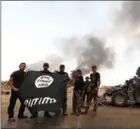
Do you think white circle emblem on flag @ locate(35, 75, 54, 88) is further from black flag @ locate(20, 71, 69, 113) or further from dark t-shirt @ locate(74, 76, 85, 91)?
dark t-shirt @ locate(74, 76, 85, 91)

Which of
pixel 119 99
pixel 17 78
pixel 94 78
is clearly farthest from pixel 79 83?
pixel 119 99

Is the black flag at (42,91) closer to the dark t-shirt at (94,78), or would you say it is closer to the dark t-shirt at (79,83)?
the dark t-shirt at (79,83)

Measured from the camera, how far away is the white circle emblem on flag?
9898mm

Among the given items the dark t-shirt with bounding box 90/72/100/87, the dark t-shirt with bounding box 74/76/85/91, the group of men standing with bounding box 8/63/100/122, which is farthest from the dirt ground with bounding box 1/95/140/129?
the dark t-shirt with bounding box 90/72/100/87

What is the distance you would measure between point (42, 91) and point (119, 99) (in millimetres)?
5243

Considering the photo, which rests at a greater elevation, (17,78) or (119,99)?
(17,78)

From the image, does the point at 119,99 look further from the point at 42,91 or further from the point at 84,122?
the point at 42,91

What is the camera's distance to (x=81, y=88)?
10.8 m

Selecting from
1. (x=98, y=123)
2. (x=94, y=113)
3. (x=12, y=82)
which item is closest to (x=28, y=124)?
(x=12, y=82)

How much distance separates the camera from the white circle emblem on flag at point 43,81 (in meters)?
9.90

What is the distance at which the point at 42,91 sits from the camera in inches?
387

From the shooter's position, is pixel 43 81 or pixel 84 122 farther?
pixel 43 81

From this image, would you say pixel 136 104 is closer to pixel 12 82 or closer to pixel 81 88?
pixel 81 88

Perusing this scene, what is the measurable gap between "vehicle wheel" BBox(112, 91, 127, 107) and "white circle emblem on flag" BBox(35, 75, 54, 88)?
4.87 m
